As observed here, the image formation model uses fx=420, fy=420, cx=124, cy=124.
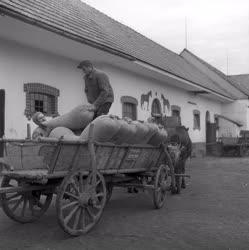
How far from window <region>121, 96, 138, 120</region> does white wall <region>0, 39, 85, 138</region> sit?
11.5 feet

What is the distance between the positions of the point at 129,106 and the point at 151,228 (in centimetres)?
1032

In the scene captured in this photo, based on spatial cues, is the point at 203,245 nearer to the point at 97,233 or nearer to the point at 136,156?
the point at 97,233

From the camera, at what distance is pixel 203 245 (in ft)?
15.7

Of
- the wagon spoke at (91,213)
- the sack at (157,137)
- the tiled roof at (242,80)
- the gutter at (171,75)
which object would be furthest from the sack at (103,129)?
the tiled roof at (242,80)

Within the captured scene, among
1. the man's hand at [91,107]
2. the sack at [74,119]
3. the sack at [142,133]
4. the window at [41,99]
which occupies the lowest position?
the sack at [142,133]

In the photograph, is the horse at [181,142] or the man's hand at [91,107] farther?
the horse at [181,142]

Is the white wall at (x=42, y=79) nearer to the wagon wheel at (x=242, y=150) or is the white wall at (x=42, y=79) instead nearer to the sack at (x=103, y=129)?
the sack at (x=103, y=129)

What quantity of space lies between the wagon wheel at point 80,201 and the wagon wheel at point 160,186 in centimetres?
160

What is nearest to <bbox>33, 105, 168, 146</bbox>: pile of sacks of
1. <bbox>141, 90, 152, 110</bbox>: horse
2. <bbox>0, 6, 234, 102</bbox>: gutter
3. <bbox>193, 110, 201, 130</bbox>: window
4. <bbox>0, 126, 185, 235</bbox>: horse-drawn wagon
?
<bbox>0, 126, 185, 235</bbox>: horse-drawn wagon

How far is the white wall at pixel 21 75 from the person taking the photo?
9953mm

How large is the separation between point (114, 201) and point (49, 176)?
3.23m

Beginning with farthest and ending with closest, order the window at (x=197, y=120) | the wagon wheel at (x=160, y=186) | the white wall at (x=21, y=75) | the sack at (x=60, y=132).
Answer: the window at (x=197, y=120) < the white wall at (x=21, y=75) < the wagon wheel at (x=160, y=186) < the sack at (x=60, y=132)

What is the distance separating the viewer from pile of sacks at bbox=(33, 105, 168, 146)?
556 centimetres

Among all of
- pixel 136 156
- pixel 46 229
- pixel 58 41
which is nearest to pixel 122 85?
pixel 58 41
